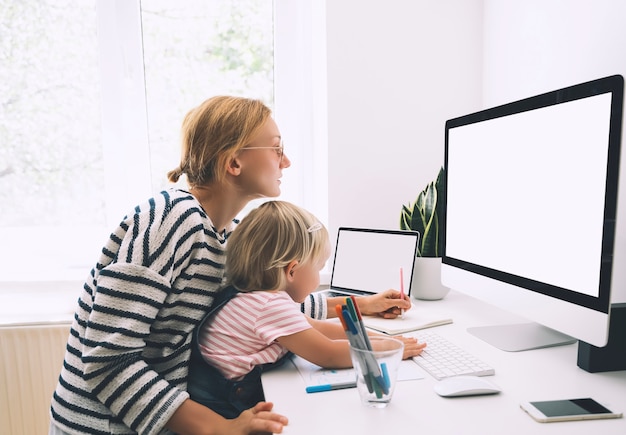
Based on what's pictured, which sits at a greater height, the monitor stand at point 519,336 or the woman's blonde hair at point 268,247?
the woman's blonde hair at point 268,247

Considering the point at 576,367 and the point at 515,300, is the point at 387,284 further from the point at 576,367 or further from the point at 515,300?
the point at 576,367

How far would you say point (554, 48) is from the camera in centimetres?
131

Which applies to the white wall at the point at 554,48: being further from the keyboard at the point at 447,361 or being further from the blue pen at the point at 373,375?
the blue pen at the point at 373,375

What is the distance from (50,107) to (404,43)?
1297mm

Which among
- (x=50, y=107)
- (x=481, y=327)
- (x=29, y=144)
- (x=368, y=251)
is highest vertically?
(x=50, y=107)

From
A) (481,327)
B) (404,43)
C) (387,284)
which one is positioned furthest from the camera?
(404,43)

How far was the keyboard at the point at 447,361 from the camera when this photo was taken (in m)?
0.84

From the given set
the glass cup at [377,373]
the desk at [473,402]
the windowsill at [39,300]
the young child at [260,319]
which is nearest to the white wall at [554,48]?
the desk at [473,402]

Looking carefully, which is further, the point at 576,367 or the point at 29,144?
the point at 29,144

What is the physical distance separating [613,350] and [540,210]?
26 cm

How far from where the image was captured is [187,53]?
6.02ft

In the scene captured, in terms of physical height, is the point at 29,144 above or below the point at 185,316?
above

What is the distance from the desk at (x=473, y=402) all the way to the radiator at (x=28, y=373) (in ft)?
3.34

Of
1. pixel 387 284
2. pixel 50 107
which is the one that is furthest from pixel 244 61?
pixel 387 284
